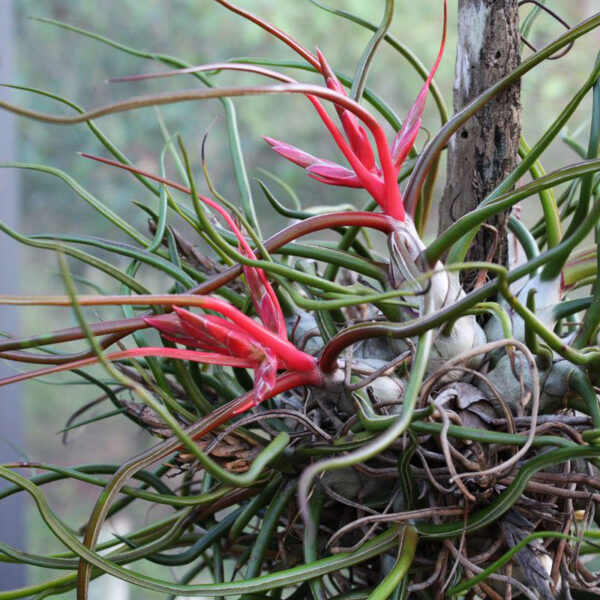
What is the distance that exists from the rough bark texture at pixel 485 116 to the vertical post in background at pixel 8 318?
52 centimetres

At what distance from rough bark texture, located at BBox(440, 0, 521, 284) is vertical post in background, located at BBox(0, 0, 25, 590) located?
0.52 meters

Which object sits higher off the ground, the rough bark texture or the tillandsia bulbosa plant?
the rough bark texture

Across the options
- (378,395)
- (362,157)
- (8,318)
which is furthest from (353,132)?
(8,318)

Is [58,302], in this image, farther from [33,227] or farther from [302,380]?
[33,227]

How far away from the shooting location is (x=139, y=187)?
4.19ft

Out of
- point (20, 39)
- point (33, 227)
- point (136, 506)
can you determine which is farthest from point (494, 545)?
point (20, 39)

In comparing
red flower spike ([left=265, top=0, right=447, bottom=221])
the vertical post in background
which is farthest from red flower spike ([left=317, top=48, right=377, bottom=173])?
the vertical post in background

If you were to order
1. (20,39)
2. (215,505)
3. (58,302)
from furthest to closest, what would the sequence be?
(20,39) < (215,505) < (58,302)

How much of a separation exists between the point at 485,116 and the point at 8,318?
23.1 inches

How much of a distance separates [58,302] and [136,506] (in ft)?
3.58

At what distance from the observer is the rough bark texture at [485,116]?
1.16 ft

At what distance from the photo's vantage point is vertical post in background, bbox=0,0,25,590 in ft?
2.29

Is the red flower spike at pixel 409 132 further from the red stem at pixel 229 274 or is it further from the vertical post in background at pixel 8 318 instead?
the vertical post in background at pixel 8 318

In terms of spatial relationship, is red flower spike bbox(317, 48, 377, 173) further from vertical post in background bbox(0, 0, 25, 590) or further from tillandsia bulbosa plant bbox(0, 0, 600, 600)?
vertical post in background bbox(0, 0, 25, 590)
